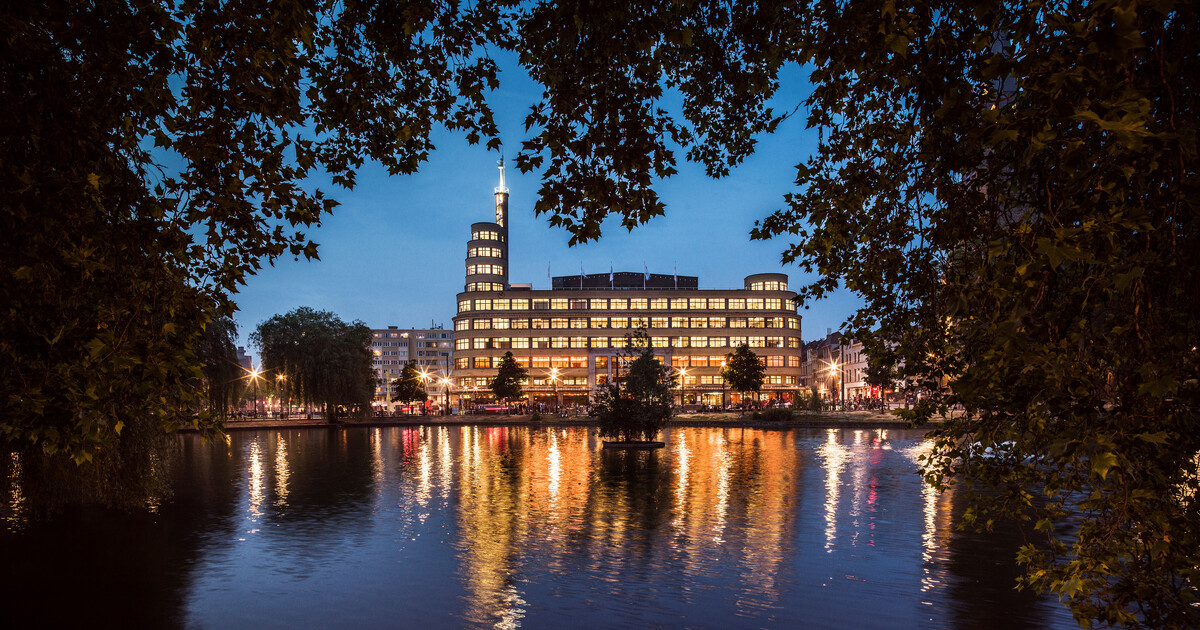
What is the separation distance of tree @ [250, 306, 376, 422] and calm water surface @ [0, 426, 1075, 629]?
41.1 m

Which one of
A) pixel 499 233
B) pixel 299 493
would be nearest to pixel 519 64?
pixel 299 493

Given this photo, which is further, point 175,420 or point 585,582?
point 585,582

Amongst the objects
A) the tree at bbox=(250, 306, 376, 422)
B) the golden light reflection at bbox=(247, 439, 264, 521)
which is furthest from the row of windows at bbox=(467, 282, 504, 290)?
the golden light reflection at bbox=(247, 439, 264, 521)

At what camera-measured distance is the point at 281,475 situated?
29.8 meters

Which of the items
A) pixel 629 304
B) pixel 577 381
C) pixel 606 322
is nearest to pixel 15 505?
pixel 577 381

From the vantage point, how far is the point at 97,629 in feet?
36.2

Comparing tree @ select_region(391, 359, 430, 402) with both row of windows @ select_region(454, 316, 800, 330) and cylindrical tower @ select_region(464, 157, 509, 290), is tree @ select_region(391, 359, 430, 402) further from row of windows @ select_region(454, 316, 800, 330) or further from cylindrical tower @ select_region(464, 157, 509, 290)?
cylindrical tower @ select_region(464, 157, 509, 290)

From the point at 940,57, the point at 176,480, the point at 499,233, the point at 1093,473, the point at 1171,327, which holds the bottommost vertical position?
the point at 176,480

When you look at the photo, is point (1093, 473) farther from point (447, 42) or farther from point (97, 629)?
point (97, 629)

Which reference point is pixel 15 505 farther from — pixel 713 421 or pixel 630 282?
pixel 630 282

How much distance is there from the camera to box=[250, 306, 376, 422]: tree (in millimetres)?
66500

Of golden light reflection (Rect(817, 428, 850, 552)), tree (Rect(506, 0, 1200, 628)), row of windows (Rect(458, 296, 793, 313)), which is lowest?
golden light reflection (Rect(817, 428, 850, 552))

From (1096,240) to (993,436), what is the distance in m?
1.68

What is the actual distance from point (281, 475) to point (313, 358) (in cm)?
3930
